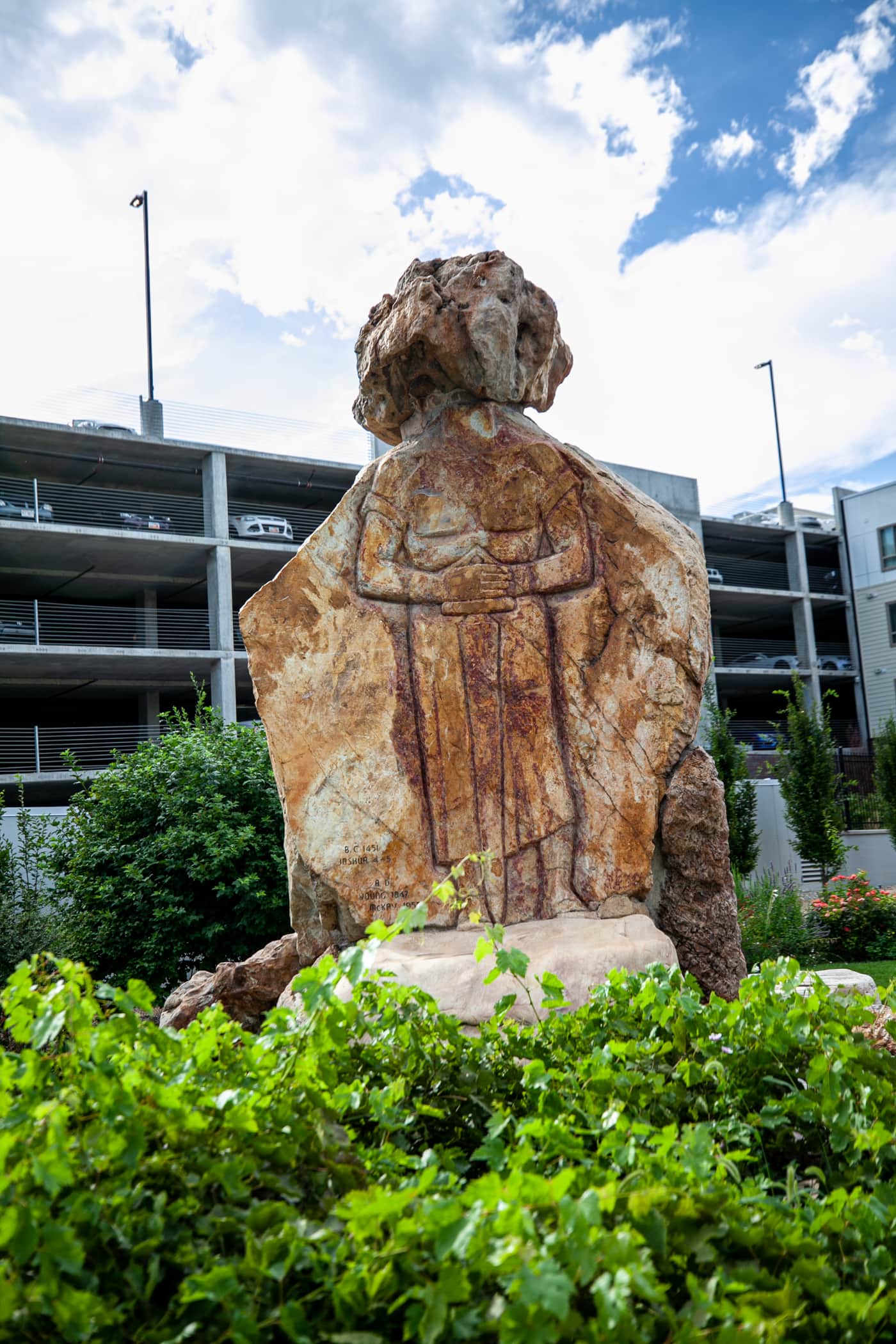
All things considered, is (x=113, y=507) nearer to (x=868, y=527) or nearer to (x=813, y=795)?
(x=813, y=795)

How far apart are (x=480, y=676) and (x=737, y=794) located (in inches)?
463

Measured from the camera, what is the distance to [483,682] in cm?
523

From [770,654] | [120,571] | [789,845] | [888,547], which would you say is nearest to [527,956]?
[789,845]

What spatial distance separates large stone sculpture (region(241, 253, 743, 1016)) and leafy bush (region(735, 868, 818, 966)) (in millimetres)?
6418

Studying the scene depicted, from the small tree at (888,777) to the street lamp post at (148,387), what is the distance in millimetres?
16112

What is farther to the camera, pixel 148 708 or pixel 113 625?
pixel 148 708

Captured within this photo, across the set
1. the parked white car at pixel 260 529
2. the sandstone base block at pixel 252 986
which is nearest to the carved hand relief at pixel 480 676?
the sandstone base block at pixel 252 986

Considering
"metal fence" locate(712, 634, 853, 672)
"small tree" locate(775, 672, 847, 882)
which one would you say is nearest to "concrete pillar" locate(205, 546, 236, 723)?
"small tree" locate(775, 672, 847, 882)

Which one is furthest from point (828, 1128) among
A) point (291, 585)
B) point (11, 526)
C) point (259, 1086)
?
point (11, 526)

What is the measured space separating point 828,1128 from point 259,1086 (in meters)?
1.22

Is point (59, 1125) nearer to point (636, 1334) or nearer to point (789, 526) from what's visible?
point (636, 1334)

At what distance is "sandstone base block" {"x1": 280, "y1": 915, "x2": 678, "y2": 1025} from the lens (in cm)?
429

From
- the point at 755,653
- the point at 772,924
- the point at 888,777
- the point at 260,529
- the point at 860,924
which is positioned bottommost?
the point at 860,924

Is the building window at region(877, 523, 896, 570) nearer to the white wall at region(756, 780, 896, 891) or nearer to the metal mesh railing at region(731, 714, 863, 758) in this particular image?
the metal mesh railing at region(731, 714, 863, 758)
